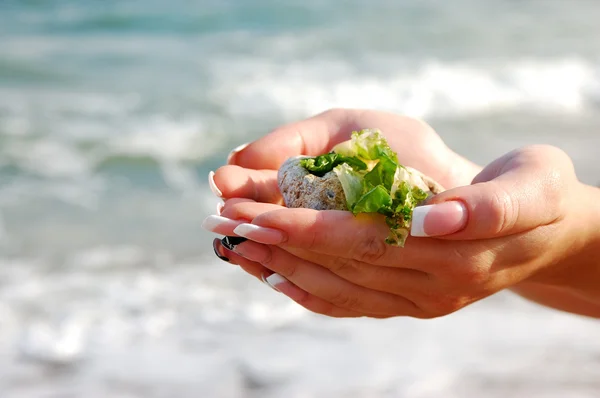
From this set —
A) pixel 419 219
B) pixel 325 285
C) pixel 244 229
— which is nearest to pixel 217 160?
pixel 325 285

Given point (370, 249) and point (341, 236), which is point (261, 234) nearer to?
point (341, 236)

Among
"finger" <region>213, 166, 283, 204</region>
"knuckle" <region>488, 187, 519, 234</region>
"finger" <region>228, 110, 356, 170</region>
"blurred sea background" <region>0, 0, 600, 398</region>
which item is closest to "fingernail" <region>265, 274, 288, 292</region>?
"finger" <region>213, 166, 283, 204</region>

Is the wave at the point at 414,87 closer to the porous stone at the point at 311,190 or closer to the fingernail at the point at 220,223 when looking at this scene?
the porous stone at the point at 311,190

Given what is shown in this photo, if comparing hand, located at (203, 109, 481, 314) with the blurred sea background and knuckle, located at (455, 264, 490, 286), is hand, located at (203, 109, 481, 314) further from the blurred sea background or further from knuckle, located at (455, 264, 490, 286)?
the blurred sea background

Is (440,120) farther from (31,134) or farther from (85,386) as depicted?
(85,386)

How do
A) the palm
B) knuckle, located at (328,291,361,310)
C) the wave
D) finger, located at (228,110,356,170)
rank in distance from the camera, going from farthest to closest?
the wave
the palm
finger, located at (228,110,356,170)
knuckle, located at (328,291,361,310)

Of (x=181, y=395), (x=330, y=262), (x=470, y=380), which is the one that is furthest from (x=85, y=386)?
(x=330, y=262)

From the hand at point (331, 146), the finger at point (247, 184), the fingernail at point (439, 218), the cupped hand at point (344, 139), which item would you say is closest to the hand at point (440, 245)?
the fingernail at point (439, 218)
